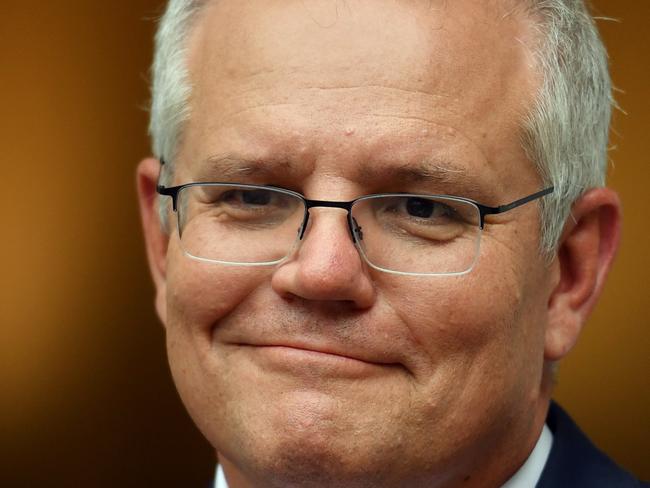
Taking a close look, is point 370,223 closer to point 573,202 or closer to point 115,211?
point 573,202

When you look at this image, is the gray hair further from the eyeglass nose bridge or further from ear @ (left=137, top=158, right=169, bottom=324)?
the eyeglass nose bridge

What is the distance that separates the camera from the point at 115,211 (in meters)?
3.80

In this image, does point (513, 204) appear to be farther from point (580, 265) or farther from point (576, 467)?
point (576, 467)

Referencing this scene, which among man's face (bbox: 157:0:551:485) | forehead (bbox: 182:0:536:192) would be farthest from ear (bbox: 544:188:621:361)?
forehead (bbox: 182:0:536:192)

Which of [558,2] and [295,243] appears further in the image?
[558,2]

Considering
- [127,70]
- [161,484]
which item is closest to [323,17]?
[127,70]

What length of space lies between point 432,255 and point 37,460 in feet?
7.06

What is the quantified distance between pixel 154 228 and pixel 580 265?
1.00 meters

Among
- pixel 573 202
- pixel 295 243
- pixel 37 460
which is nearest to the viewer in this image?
pixel 295 243

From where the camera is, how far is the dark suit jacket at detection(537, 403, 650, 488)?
2.44 metres

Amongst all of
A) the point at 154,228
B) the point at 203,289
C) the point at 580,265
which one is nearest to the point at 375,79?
the point at 203,289

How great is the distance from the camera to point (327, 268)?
2006 millimetres

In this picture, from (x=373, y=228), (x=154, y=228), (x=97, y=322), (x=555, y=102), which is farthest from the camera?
(x=97, y=322)

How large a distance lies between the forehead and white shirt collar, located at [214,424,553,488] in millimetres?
722
